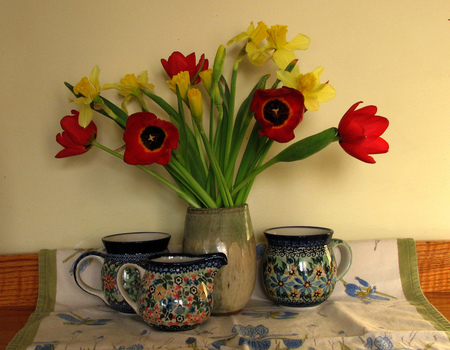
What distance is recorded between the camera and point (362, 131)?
0.56 meters

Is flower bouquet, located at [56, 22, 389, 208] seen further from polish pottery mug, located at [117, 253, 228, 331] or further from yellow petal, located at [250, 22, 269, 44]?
polish pottery mug, located at [117, 253, 228, 331]

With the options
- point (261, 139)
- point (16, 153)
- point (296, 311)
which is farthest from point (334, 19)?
point (16, 153)

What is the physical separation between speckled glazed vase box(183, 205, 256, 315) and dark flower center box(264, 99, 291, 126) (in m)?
0.15

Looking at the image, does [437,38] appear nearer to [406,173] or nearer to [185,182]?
[406,173]

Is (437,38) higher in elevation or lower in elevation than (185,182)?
higher

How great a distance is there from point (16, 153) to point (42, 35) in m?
0.22

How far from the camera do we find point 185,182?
2.05 feet

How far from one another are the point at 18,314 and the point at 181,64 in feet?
1.64

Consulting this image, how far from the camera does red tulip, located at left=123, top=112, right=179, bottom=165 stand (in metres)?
0.53

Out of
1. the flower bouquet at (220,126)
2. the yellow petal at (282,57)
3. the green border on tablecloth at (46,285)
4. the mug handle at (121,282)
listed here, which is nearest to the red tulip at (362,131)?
the flower bouquet at (220,126)

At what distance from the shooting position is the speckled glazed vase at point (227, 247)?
585 millimetres

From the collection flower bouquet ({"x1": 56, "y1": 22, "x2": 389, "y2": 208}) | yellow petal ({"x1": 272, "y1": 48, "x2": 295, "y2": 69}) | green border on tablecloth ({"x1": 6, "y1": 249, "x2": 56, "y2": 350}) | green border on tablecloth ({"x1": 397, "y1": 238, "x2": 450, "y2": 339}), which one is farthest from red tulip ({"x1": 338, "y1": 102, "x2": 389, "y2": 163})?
green border on tablecloth ({"x1": 6, "y1": 249, "x2": 56, "y2": 350})

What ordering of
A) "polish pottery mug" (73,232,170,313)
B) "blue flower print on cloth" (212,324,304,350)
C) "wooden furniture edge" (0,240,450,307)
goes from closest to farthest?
"blue flower print on cloth" (212,324,304,350) < "polish pottery mug" (73,232,170,313) < "wooden furniture edge" (0,240,450,307)

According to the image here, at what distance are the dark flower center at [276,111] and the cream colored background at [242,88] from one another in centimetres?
20
